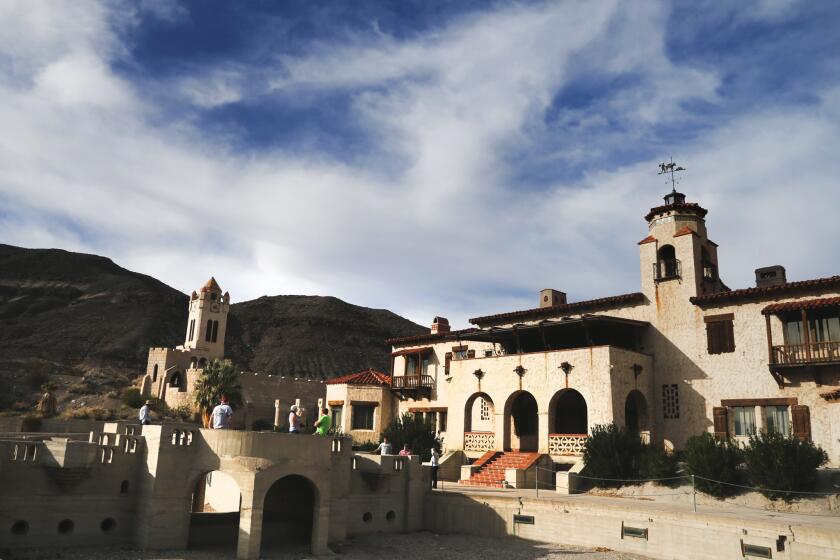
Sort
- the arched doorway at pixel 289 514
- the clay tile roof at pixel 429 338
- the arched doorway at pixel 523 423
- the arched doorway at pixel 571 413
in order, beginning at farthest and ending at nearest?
the clay tile roof at pixel 429 338, the arched doorway at pixel 523 423, the arched doorway at pixel 571 413, the arched doorway at pixel 289 514

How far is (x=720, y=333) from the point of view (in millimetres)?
29016

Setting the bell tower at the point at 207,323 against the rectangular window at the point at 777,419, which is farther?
the bell tower at the point at 207,323

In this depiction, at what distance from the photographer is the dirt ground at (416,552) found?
58.7 feet

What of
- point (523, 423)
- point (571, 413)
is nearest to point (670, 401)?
point (571, 413)

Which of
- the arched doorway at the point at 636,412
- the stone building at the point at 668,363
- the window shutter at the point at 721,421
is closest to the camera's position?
the stone building at the point at 668,363

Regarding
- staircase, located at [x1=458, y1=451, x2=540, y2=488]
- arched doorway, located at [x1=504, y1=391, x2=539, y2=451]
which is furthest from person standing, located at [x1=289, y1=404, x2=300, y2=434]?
arched doorway, located at [x1=504, y1=391, x2=539, y2=451]

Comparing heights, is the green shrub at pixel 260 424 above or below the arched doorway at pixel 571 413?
below

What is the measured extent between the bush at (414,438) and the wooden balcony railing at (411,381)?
21.8ft

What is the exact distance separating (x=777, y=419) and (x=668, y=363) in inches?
208

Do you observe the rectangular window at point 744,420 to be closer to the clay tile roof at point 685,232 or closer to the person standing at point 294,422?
the clay tile roof at point 685,232

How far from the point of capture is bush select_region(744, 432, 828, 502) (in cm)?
2122

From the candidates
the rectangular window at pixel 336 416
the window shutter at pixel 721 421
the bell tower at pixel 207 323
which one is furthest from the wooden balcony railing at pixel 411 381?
the bell tower at pixel 207 323

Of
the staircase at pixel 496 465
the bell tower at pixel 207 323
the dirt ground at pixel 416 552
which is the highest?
the bell tower at pixel 207 323

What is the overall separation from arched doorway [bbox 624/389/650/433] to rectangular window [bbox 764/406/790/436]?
513 cm
